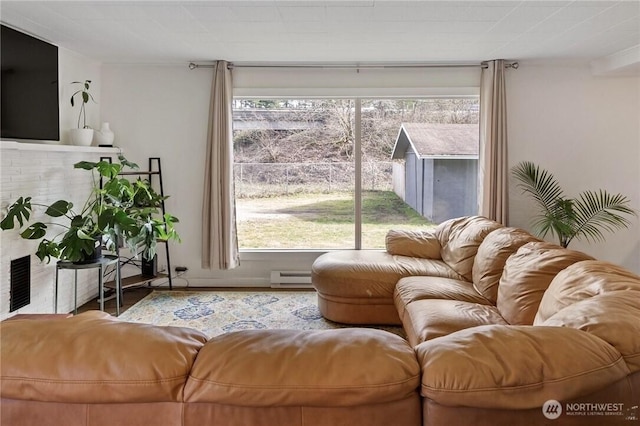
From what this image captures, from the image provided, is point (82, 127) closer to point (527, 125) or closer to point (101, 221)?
point (101, 221)

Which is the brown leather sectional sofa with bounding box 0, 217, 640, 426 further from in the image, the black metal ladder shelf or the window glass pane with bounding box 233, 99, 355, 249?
the window glass pane with bounding box 233, 99, 355, 249

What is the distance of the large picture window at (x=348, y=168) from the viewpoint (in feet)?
16.1

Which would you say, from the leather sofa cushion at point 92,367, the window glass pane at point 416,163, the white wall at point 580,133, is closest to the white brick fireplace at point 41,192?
the leather sofa cushion at point 92,367

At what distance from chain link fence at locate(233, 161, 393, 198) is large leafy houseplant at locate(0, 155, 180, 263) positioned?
96 cm

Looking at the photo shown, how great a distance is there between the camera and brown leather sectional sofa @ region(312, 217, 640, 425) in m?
0.92

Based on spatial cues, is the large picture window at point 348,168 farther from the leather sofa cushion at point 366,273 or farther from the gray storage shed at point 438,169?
the leather sofa cushion at point 366,273

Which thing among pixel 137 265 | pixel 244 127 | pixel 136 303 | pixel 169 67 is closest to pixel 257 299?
pixel 136 303

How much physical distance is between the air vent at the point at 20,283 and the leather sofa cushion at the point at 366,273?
2.24 meters

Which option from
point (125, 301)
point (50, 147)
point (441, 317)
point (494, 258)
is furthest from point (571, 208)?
point (50, 147)

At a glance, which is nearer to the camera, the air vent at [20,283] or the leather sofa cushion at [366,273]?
the air vent at [20,283]

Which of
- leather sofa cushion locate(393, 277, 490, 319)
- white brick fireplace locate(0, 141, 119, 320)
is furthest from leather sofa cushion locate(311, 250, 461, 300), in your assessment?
white brick fireplace locate(0, 141, 119, 320)

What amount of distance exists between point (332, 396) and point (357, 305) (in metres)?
2.72

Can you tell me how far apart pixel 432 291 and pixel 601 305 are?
5.87 feet

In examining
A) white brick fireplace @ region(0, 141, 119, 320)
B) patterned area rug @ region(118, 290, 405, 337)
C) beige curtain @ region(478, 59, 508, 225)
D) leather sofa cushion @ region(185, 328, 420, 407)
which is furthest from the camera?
beige curtain @ region(478, 59, 508, 225)
